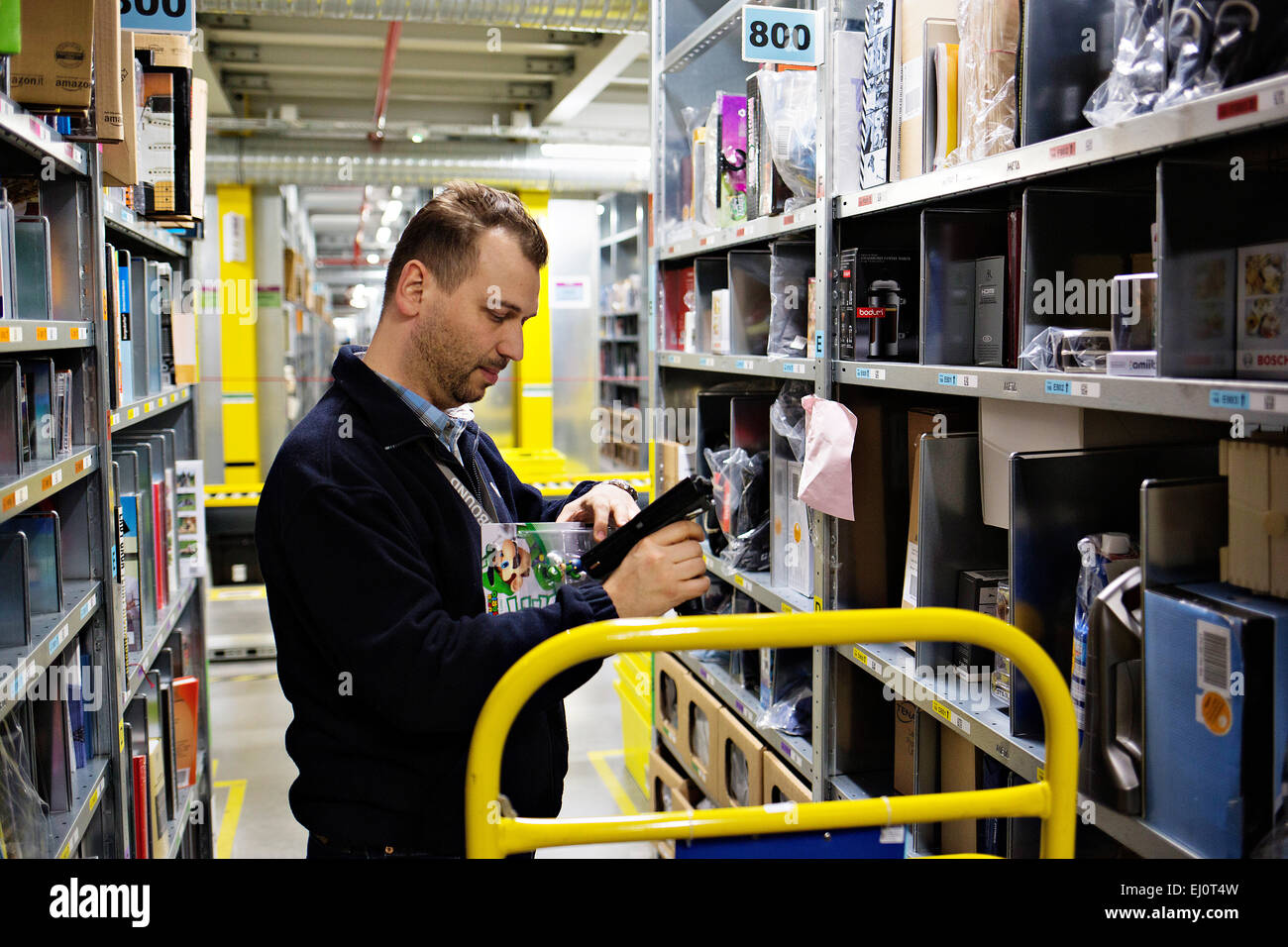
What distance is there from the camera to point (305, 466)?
1758 mm

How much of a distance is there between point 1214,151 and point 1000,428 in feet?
2.26

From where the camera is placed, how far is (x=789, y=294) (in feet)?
Answer: 10.2

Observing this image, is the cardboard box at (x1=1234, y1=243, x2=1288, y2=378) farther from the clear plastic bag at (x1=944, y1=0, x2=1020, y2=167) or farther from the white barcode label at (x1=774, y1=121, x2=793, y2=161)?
the white barcode label at (x1=774, y1=121, x2=793, y2=161)

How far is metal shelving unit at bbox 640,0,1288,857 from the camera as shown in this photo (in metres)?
1.46

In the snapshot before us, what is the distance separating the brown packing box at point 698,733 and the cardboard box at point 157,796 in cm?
174

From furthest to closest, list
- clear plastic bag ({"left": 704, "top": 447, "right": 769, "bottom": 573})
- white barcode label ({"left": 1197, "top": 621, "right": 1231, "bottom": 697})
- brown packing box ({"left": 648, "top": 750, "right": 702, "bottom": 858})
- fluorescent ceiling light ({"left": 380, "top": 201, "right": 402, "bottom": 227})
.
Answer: fluorescent ceiling light ({"left": 380, "top": 201, "right": 402, "bottom": 227}), brown packing box ({"left": 648, "top": 750, "right": 702, "bottom": 858}), clear plastic bag ({"left": 704, "top": 447, "right": 769, "bottom": 573}), white barcode label ({"left": 1197, "top": 621, "right": 1231, "bottom": 697})

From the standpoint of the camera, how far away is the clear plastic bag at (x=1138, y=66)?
1.58 m

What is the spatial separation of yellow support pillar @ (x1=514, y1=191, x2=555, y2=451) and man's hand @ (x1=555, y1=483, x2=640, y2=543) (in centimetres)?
818

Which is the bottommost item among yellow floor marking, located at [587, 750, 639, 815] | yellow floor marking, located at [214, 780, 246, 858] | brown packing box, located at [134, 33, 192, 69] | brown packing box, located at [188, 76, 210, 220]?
yellow floor marking, located at [214, 780, 246, 858]

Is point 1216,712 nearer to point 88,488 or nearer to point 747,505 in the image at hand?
point 747,505

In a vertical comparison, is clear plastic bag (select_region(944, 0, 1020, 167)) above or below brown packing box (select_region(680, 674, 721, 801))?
above

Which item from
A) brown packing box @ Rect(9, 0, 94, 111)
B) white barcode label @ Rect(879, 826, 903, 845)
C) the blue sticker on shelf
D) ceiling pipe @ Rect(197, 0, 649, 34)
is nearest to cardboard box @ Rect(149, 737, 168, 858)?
brown packing box @ Rect(9, 0, 94, 111)

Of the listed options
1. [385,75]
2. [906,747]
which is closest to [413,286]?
[906,747]
